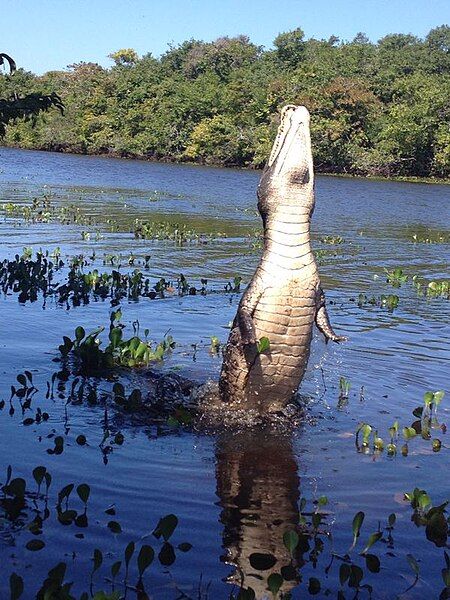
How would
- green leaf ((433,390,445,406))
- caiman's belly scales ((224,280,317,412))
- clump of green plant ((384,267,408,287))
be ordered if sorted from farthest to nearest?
1. clump of green plant ((384,267,408,287))
2. green leaf ((433,390,445,406))
3. caiman's belly scales ((224,280,317,412))

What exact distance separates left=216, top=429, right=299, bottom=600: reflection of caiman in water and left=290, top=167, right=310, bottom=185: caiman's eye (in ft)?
6.05

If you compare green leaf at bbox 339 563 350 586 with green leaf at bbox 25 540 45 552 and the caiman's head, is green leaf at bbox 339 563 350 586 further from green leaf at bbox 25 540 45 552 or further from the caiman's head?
the caiman's head

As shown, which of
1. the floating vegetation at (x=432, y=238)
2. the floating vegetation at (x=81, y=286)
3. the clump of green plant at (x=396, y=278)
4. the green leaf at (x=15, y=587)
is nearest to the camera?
the green leaf at (x=15, y=587)

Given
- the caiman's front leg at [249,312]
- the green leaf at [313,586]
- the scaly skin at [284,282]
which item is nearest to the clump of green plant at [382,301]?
the scaly skin at [284,282]

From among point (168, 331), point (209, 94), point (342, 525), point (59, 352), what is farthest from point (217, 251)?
point (209, 94)

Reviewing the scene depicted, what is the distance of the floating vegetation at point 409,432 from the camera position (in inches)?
253

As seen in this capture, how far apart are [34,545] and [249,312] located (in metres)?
2.53

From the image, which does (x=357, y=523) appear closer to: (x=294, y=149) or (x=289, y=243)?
(x=289, y=243)

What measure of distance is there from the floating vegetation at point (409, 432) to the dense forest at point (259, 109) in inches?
1886

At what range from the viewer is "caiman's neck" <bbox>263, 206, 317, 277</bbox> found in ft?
21.2

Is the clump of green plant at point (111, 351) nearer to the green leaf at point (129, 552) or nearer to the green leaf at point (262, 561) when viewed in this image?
the green leaf at point (262, 561)

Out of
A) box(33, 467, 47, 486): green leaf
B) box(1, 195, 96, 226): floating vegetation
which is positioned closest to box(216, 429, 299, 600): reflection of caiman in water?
box(33, 467, 47, 486): green leaf

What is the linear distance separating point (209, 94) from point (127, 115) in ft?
21.3

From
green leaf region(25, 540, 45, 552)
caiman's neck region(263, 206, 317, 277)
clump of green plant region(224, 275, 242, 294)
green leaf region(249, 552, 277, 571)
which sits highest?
caiman's neck region(263, 206, 317, 277)
